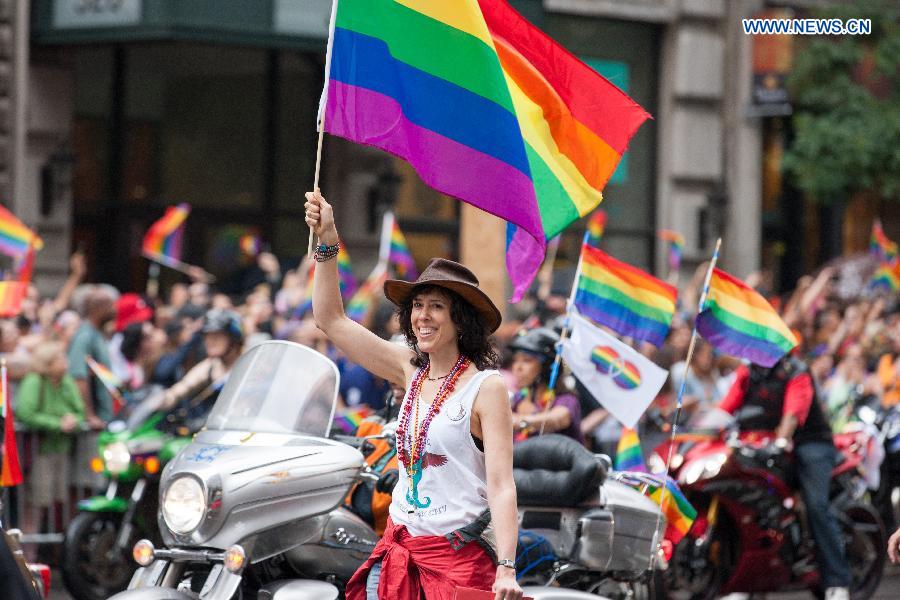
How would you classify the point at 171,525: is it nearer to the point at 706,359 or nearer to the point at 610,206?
the point at 706,359

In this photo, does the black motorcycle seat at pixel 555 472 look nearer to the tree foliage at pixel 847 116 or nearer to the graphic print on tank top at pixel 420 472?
the graphic print on tank top at pixel 420 472

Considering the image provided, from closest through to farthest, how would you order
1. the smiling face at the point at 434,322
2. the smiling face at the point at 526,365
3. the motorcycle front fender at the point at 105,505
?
1. the smiling face at the point at 434,322
2. the smiling face at the point at 526,365
3. the motorcycle front fender at the point at 105,505

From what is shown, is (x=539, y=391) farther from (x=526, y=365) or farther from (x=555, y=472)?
(x=555, y=472)

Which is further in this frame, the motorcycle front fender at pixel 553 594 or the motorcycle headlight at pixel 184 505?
the motorcycle front fender at pixel 553 594

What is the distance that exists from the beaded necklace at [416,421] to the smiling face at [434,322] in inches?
3.6

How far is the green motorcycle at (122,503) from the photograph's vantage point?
34.0 feet

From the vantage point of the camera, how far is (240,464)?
652 cm

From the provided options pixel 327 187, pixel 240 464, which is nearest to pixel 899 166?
pixel 327 187

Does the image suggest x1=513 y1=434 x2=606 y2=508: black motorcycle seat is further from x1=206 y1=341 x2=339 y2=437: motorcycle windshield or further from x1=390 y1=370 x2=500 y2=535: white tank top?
x1=390 y1=370 x2=500 y2=535: white tank top

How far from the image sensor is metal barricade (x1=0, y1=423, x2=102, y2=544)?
11055 mm

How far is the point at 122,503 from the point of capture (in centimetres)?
1062

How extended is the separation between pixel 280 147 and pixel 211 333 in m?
10.8

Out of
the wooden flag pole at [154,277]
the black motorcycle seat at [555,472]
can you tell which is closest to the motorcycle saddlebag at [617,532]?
the black motorcycle seat at [555,472]

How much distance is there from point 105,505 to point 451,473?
5.63 metres
